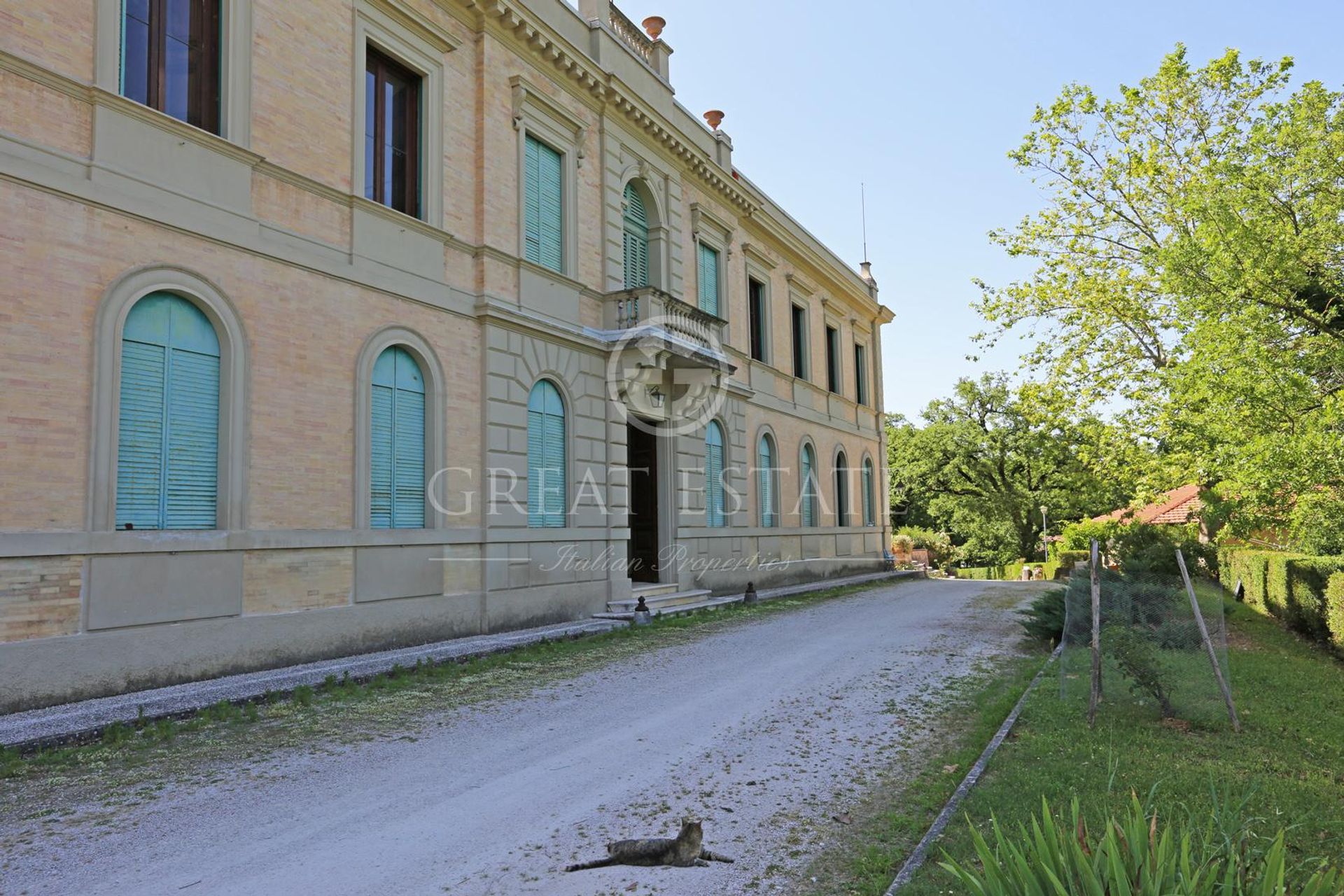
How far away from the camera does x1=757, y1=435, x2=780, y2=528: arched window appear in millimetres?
21625

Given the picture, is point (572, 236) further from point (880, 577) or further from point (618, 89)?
point (880, 577)

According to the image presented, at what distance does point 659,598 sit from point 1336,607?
33.1 ft

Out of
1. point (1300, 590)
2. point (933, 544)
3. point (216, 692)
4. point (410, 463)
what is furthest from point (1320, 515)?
point (933, 544)

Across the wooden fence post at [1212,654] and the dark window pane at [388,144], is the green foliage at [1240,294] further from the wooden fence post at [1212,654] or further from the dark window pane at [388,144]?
the dark window pane at [388,144]

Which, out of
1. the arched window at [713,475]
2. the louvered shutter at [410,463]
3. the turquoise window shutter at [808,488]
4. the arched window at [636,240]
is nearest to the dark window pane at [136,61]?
the louvered shutter at [410,463]

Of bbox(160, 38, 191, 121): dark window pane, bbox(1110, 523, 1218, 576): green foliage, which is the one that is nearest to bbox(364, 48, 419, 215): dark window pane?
bbox(160, 38, 191, 121): dark window pane

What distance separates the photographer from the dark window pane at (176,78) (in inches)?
358

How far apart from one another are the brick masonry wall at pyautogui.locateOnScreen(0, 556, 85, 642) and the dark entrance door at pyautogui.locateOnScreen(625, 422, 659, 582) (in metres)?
10.7

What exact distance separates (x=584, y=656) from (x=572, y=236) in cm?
738

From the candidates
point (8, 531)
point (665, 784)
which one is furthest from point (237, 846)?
point (8, 531)

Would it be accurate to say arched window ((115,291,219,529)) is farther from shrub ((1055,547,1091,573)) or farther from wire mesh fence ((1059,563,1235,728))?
shrub ((1055,547,1091,573))

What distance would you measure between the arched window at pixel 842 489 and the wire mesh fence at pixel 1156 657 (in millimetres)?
18686

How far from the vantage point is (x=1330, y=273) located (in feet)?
41.7

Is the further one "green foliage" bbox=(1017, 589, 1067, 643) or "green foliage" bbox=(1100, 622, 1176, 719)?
"green foliage" bbox=(1017, 589, 1067, 643)
